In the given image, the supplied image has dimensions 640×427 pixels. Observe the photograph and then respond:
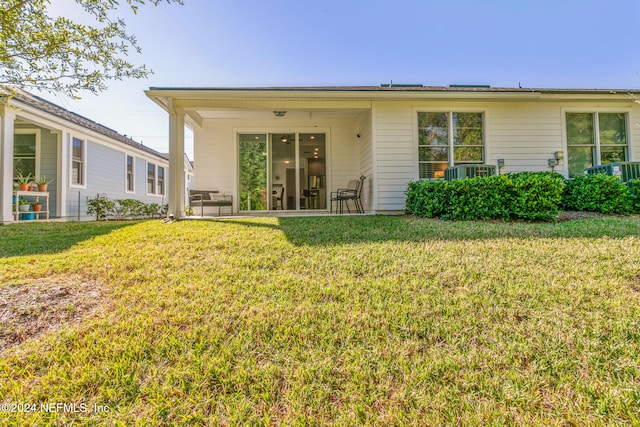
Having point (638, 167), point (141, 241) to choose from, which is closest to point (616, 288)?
point (141, 241)

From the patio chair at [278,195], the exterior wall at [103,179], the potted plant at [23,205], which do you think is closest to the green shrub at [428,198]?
the patio chair at [278,195]

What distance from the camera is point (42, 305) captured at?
2.07 meters

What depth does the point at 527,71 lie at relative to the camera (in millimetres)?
12820

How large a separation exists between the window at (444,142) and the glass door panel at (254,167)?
4330 mm

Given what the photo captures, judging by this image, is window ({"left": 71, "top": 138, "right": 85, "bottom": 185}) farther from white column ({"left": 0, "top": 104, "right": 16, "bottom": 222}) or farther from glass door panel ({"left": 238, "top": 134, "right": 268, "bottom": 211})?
glass door panel ({"left": 238, "top": 134, "right": 268, "bottom": 211})

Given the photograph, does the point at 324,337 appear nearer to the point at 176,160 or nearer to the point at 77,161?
the point at 176,160

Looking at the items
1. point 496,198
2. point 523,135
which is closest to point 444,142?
point 523,135

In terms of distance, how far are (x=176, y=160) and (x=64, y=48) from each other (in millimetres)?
3382

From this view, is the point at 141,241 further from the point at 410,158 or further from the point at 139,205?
the point at 139,205

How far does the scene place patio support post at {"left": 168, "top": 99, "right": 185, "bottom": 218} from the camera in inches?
244

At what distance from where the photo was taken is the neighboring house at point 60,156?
680cm

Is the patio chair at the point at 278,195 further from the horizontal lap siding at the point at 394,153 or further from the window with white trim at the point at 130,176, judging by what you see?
the window with white trim at the point at 130,176

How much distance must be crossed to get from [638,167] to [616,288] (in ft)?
20.1

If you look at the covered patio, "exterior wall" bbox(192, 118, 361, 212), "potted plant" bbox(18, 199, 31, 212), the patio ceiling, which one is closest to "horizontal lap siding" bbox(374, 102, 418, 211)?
the covered patio
